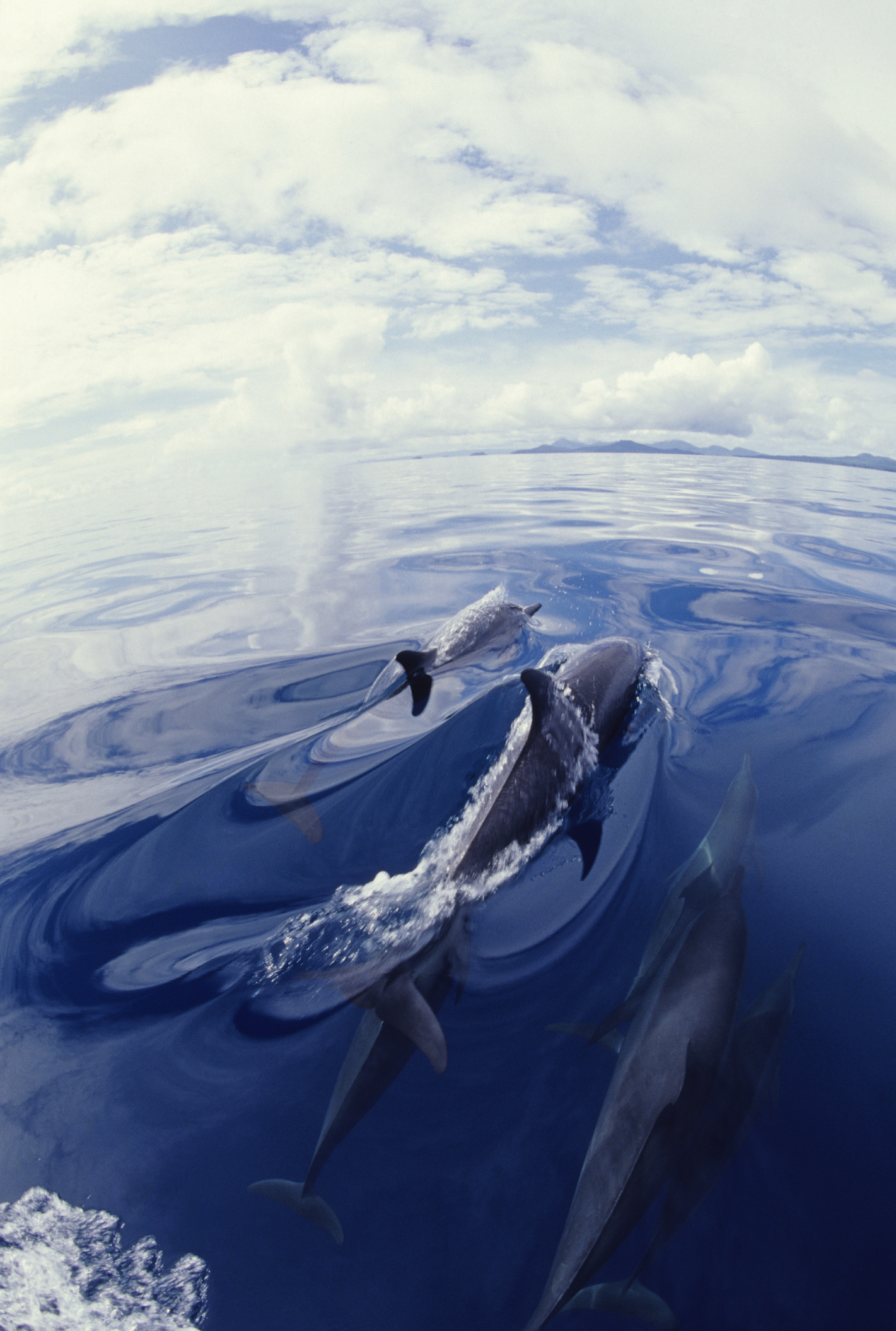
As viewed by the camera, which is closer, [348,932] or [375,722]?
[348,932]

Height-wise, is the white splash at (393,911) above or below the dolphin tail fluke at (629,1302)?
above

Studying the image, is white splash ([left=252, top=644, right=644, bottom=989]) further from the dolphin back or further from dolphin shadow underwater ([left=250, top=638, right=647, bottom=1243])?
the dolphin back

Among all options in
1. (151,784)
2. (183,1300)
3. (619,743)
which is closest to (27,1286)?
(183,1300)

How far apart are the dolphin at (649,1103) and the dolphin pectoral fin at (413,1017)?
2.65 feet

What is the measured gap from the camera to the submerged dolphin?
8.07m

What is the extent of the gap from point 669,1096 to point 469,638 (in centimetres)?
706

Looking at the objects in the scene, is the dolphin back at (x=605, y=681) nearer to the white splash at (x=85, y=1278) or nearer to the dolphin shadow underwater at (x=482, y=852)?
the dolphin shadow underwater at (x=482, y=852)

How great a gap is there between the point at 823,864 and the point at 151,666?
964 cm

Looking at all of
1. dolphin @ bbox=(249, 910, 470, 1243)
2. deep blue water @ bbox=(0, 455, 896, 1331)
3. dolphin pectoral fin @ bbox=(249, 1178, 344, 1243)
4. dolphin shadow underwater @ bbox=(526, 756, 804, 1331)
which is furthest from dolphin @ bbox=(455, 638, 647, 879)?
dolphin pectoral fin @ bbox=(249, 1178, 344, 1243)

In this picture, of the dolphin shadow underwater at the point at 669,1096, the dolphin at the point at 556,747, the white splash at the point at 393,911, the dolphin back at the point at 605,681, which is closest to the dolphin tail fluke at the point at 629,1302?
the dolphin shadow underwater at the point at 669,1096

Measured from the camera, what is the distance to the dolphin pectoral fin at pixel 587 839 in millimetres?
4899

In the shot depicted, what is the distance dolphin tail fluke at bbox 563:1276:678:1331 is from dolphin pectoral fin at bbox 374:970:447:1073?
3.17 feet

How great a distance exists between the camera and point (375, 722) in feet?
25.2

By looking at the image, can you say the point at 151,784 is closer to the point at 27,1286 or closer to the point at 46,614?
the point at 27,1286
